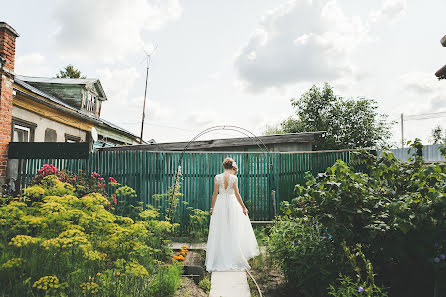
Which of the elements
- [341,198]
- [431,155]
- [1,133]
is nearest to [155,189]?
[1,133]

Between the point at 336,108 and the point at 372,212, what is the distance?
1951 cm

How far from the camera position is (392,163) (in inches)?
141

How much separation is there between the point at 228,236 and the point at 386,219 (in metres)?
2.74

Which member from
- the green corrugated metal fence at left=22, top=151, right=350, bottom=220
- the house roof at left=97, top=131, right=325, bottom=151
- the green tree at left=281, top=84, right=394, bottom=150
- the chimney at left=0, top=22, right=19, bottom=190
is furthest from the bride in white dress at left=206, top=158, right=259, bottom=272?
the green tree at left=281, top=84, right=394, bottom=150

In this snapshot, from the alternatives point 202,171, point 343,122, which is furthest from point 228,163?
point 343,122

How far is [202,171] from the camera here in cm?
832

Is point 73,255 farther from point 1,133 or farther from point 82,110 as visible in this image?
point 82,110

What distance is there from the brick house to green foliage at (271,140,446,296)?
6408 millimetres

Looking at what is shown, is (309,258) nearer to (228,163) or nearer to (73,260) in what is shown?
(228,163)

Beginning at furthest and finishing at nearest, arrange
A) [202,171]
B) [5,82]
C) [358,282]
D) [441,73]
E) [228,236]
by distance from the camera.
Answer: [202,171] < [441,73] < [5,82] < [228,236] < [358,282]

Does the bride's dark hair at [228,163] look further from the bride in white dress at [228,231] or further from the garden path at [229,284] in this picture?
the garden path at [229,284]

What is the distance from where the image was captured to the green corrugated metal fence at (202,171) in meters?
8.09

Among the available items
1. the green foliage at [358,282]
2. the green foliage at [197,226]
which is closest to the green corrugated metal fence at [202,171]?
the green foliage at [197,226]

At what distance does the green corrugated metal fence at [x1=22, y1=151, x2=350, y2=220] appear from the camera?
8.09 metres
